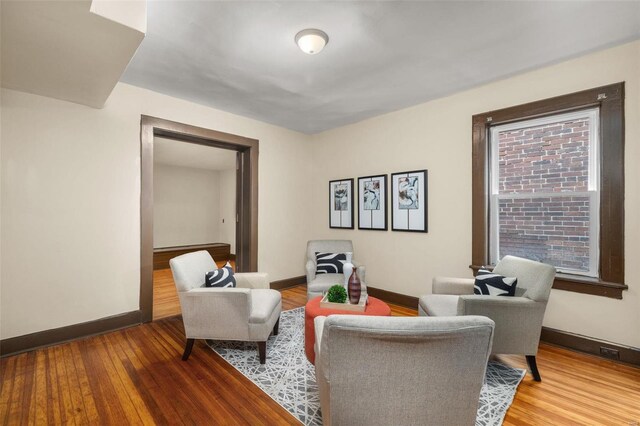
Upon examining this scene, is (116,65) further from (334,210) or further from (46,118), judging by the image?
(334,210)

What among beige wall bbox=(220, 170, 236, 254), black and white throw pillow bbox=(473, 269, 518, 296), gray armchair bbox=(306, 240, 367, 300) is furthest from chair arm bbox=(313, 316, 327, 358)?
beige wall bbox=(220, 170, 236, 254)

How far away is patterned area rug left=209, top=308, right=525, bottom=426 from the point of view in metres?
1.85

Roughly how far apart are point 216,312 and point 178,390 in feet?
1.89

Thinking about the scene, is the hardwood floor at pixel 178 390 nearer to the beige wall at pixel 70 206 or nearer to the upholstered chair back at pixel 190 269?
the beige wall at pixel 70 206

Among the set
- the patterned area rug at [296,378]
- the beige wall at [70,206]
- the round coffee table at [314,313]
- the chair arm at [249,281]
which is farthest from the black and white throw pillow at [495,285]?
the beige wall at [70,206]

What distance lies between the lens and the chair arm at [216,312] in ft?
7.77

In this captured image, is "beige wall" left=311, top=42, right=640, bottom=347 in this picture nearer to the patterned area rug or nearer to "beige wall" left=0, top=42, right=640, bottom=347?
"beige wall" left=0, top=42, right=640, bottom=347

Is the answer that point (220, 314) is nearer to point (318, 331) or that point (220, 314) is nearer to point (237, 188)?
point (318, 331)

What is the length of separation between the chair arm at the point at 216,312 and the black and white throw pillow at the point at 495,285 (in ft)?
6.41

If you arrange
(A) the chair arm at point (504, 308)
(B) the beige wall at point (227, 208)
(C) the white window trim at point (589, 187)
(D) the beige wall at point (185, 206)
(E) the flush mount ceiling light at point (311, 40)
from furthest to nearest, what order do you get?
(B) the beige wall at point (227, 208), (D) the beige wall at point (185, 206), (C) the white window trim at point (589, 187), (E) the flush mount ceiling light at point (311, 40), (A) the chair arm at point (504, 308)

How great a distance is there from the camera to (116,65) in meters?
2.13

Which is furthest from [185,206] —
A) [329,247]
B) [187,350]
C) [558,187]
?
[558,187]

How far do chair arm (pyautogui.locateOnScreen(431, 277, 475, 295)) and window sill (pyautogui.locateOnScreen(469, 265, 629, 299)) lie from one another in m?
0.85

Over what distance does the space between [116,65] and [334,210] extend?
3.36 metres
